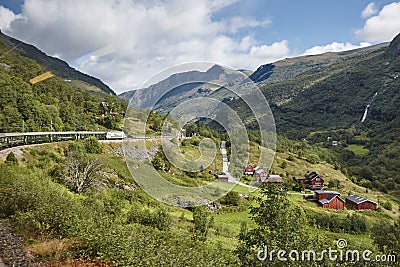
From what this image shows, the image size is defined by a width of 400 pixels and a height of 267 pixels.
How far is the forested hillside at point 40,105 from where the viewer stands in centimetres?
5494

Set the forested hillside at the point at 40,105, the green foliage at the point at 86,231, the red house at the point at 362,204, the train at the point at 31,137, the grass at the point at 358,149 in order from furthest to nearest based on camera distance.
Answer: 1. the grass at the point at 358,149
2. the red house at the point at 362,204
3. the forested hillside at the point at 40,105
4. the train at the point at 31,137
5. the green foliage at the point at 86,231

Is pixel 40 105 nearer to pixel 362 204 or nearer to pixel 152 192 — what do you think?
pixel 152 192

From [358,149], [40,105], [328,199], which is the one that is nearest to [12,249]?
[40,105]

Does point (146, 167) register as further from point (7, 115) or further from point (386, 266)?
point (7, 115)

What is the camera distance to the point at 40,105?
61.3 meters

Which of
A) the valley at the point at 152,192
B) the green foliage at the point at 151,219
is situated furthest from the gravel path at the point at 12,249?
the green foliage at the point at 151,219

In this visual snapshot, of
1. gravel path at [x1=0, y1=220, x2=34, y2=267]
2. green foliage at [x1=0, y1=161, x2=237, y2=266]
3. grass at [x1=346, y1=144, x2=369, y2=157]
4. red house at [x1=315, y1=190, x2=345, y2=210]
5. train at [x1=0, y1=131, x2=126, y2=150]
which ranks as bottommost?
red house at [x1=315, y1=190, x2=345, y2=210]

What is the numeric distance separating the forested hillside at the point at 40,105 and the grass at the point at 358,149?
99.7m

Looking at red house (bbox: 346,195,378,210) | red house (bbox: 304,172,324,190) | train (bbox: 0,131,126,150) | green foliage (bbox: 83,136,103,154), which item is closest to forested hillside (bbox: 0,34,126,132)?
train (bbox: 0,131,126,150)

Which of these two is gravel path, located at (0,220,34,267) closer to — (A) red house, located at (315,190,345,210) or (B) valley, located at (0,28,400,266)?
(B) valley, located at (0,28,400,266)

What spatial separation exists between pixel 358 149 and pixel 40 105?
12421cm

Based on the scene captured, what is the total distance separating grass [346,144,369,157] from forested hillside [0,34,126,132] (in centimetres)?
9974

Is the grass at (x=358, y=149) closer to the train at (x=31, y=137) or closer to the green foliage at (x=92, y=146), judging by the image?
the train at (x=31, y=137)

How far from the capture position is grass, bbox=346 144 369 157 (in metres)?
132
